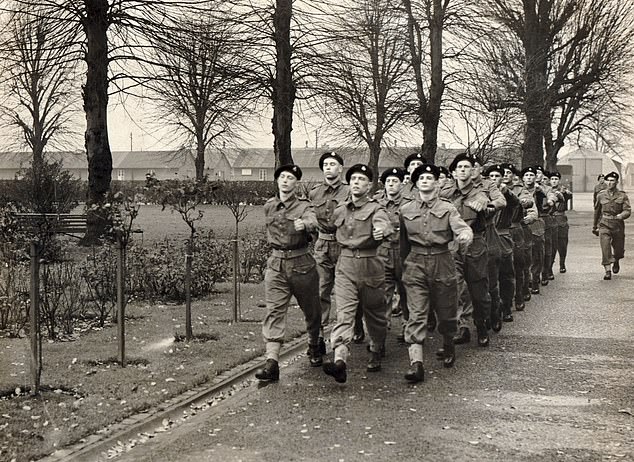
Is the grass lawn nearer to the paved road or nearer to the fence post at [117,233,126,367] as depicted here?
the fence post at [117,233,126,367]

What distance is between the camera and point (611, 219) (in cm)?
1656

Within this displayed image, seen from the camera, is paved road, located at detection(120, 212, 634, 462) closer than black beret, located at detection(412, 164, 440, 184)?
Yes

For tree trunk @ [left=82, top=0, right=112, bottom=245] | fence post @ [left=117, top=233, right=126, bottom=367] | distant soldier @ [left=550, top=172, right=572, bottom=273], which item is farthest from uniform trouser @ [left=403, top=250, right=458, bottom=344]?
tree trunk @ [left=82, top=0, right=112, bottom=245]

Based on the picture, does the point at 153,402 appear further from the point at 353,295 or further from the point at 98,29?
the point at 98,29

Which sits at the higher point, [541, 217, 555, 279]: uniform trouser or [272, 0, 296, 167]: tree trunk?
[272, 0, 296, 167]: tree trunk

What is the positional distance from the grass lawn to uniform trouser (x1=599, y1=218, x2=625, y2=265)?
7.34m

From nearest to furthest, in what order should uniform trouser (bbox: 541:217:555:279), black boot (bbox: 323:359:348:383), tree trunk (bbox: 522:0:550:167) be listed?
black boot (bbox: 323:359:348:383) < uniform trouser (bbox: 541:217:555:279) < tree trunk (bbox: 522:0:550:167)

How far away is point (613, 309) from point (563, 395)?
222 inches

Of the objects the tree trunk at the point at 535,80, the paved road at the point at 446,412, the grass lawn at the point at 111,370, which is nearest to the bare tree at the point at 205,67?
the grass lawn at the point at 111,370

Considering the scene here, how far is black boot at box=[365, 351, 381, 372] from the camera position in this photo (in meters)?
8.20

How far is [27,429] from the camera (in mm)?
6020

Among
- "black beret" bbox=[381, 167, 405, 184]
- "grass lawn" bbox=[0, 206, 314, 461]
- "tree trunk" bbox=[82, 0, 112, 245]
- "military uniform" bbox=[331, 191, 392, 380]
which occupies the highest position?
"tree trunk" bbox=[82, 0, 112, 245]

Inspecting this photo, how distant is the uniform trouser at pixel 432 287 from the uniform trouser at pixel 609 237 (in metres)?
8.98

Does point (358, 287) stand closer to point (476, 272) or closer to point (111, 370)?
point (476, 272)
